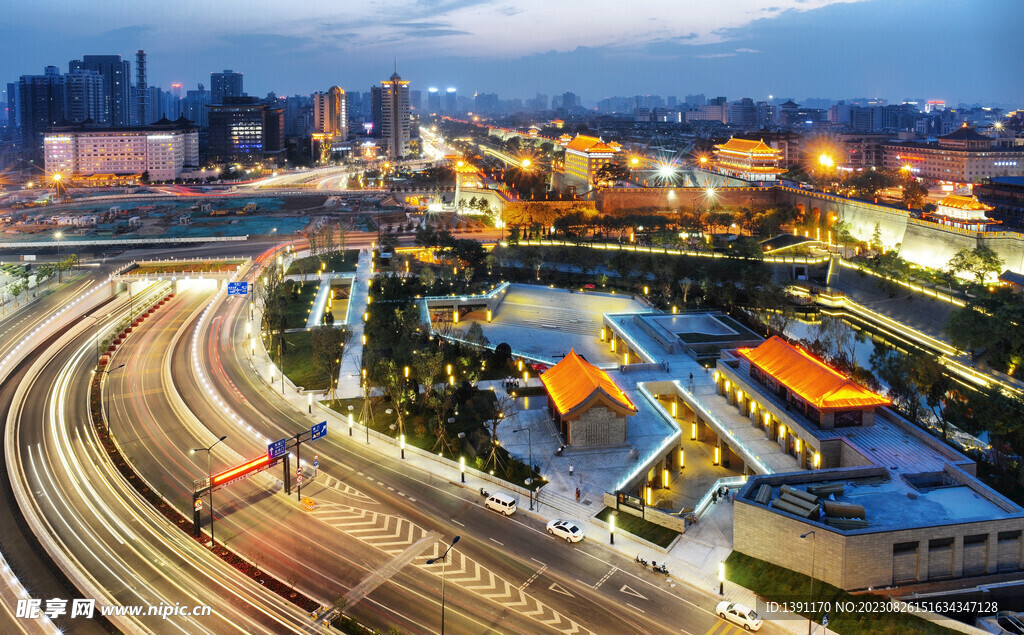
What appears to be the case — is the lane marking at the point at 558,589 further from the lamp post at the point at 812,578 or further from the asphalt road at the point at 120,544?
the asphalt road at the point at 120,544

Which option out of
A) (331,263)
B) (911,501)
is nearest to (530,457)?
(911,501)

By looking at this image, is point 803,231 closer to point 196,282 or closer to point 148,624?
point 196,282

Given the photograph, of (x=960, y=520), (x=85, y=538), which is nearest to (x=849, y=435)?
(x=960, y=520)

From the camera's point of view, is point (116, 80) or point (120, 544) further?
point (116, 80)

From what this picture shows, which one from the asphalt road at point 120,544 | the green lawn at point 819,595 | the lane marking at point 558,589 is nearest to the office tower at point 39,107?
the asphalt road at point 120,544

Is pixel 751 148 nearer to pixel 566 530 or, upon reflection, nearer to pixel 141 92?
pixel 566 530
